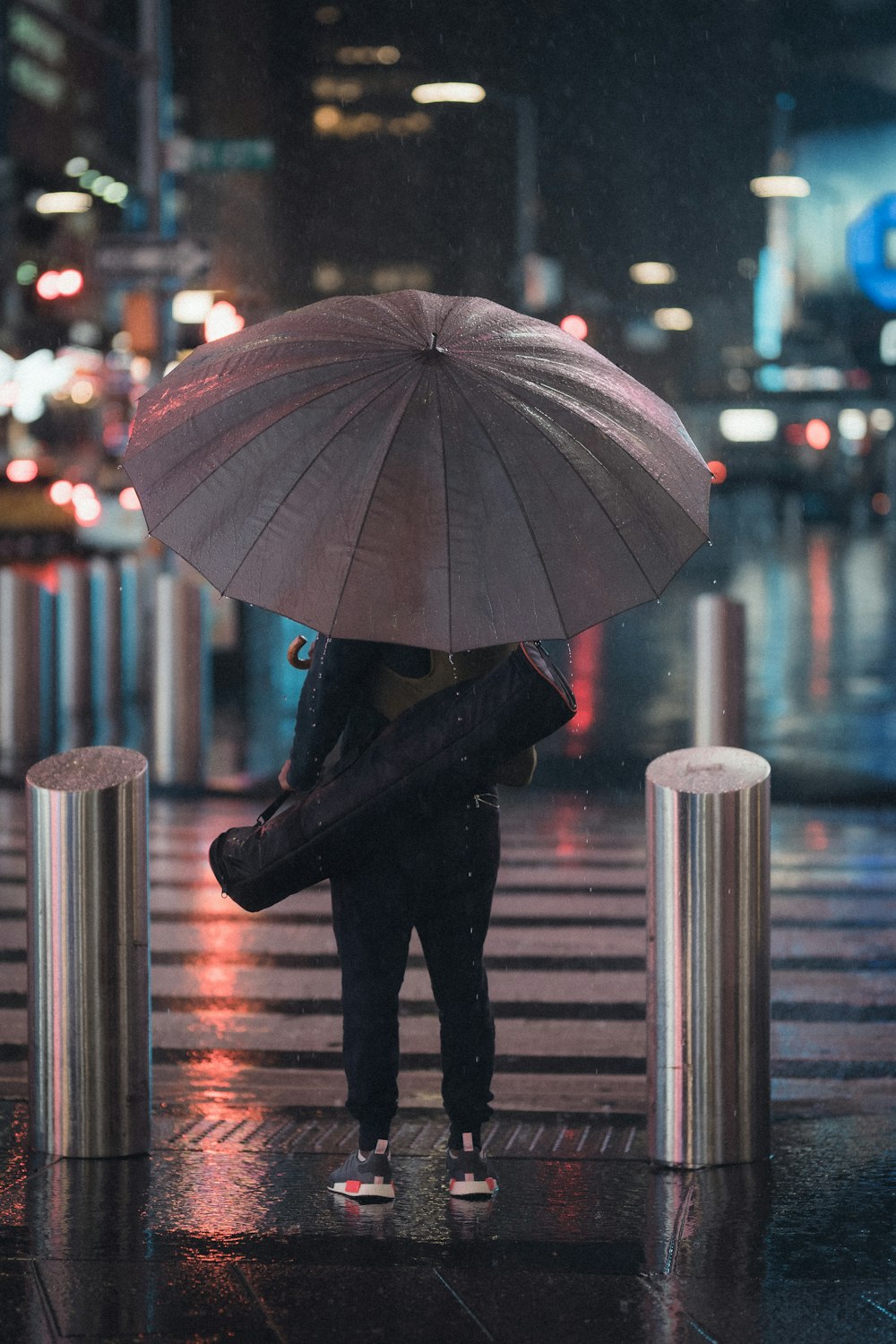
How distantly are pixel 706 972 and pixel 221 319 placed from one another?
539 inches

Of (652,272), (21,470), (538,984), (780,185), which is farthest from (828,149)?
(652,272)

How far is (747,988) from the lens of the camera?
15.3 feet

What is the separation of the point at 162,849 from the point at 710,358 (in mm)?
76600

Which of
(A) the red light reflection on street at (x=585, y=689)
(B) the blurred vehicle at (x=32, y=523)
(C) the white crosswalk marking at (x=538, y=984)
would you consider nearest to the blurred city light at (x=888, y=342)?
(A) the red light reflection on street at (x=585, y=689)

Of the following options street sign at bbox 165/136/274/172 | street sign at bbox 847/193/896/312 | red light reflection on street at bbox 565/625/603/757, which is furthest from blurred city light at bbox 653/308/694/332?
street sign at bbox 847/193/896/312

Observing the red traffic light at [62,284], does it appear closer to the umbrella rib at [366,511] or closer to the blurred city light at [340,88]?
the umbrella rib at [366,511]

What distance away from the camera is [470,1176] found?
4.32m

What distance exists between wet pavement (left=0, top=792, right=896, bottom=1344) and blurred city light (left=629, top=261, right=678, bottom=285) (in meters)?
73.8

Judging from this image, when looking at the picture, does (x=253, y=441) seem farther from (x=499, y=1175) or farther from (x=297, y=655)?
(x=499, y=1175)

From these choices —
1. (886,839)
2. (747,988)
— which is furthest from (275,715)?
(747,988)

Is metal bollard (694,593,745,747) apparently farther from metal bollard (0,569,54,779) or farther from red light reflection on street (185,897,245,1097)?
metal bollard (0,569,54,779)

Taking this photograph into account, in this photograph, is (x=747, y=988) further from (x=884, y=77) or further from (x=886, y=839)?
(x=884, y=77)

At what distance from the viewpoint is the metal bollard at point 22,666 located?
41.2ft

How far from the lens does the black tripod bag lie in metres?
4.01
